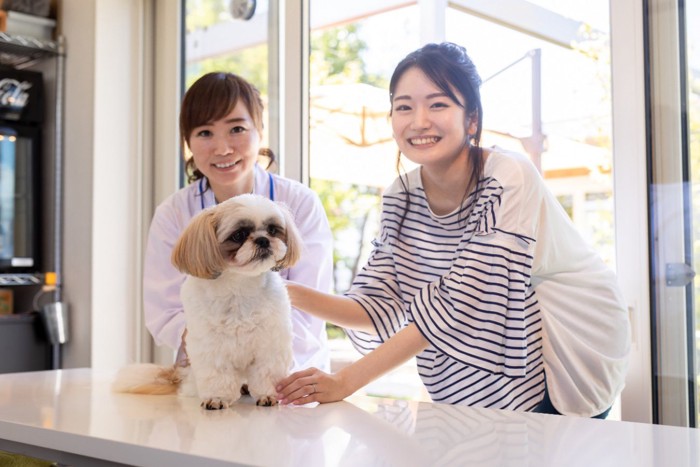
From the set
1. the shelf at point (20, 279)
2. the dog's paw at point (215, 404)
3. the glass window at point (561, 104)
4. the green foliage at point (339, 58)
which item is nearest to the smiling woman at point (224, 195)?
the dog's paw at point (215, 404)

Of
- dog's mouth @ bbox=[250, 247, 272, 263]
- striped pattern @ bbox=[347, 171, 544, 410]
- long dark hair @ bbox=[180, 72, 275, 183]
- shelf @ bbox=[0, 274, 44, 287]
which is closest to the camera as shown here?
dog's mouth @ bbox=[250, 247, 272, 263]

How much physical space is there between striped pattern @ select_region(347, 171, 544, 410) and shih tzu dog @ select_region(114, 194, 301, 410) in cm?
30

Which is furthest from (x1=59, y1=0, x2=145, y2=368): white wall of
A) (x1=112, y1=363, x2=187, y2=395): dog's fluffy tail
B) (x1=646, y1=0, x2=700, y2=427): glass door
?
(x1=646, y1=0, x2=700, y2=427): glass door

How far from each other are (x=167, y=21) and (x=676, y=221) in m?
2.15

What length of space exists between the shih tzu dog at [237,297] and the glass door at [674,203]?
1028mm

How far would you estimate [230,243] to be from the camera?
129 cm

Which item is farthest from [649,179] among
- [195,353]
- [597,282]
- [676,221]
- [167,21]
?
[167,21]

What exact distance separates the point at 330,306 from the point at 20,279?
1763 mm

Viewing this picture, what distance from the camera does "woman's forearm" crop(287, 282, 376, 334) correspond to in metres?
1.69

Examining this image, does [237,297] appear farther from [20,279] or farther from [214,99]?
[20,279]

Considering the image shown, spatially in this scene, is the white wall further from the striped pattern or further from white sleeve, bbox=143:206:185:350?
the striped pattern

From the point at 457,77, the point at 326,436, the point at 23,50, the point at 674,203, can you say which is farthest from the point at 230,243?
the point at 23,50

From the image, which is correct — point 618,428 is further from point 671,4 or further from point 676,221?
point 671,4

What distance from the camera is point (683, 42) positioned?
74.3 inches
